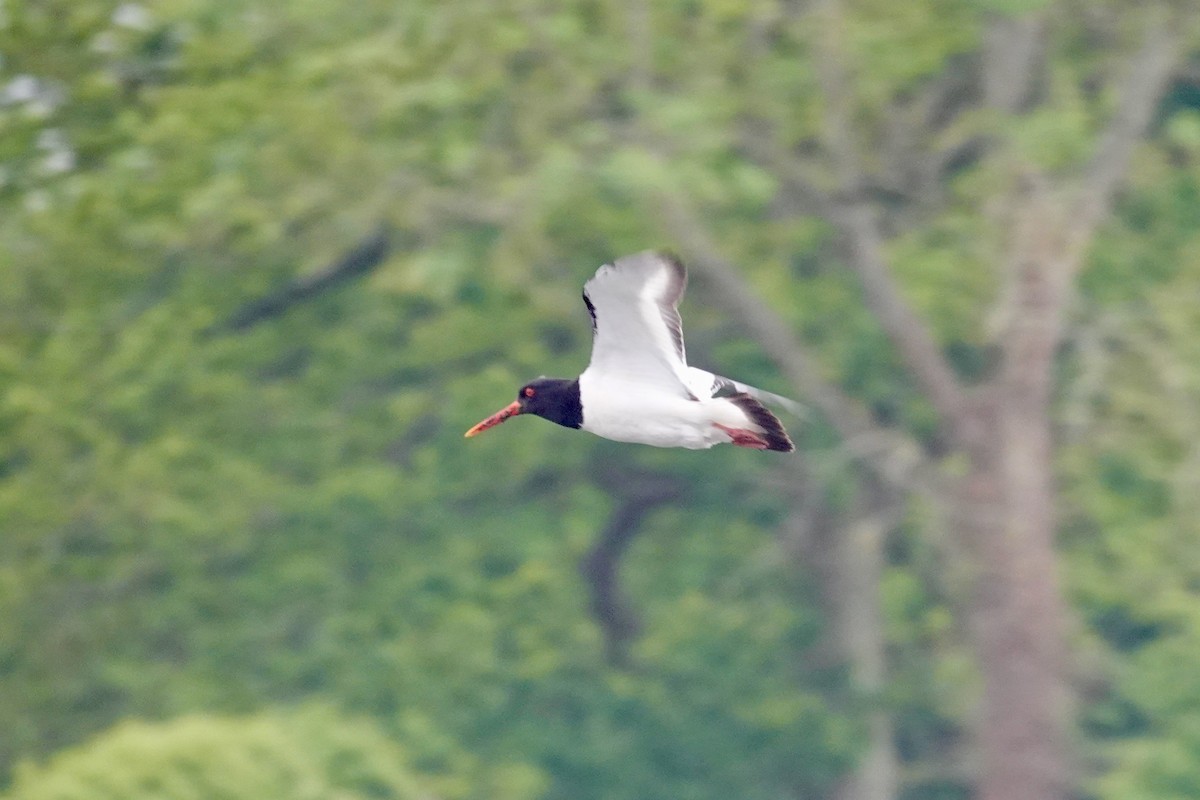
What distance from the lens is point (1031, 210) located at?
622 inches

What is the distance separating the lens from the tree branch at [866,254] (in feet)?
52.6

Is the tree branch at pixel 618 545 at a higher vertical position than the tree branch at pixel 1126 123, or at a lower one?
lower

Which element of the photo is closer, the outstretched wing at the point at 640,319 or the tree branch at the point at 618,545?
the outstretched wing at the point at 640,319

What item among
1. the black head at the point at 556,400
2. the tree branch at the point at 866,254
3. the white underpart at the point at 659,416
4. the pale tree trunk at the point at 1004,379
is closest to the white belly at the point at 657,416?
the white underpart at the point at 659,416

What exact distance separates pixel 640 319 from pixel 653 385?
30 cm

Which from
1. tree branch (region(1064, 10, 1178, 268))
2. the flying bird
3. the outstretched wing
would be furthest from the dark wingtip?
tree branch (region(1064, 10, 1178, 268))

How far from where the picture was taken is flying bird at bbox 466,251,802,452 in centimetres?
791

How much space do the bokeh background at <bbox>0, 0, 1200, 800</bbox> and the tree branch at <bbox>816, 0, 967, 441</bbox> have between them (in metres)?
0.04

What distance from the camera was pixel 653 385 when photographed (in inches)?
321

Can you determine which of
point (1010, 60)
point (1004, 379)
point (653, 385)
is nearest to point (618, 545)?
point (1004, 379)

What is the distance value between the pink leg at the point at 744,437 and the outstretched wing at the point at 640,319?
0.24 metres

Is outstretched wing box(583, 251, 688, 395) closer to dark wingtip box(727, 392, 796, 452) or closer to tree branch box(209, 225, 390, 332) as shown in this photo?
dark wingtip box(727, 392, 796, 452)

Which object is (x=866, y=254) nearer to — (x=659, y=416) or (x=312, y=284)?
(x=312, y=284)

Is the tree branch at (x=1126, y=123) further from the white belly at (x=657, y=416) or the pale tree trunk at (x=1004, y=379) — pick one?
the white belly at (x=657, y=416)
